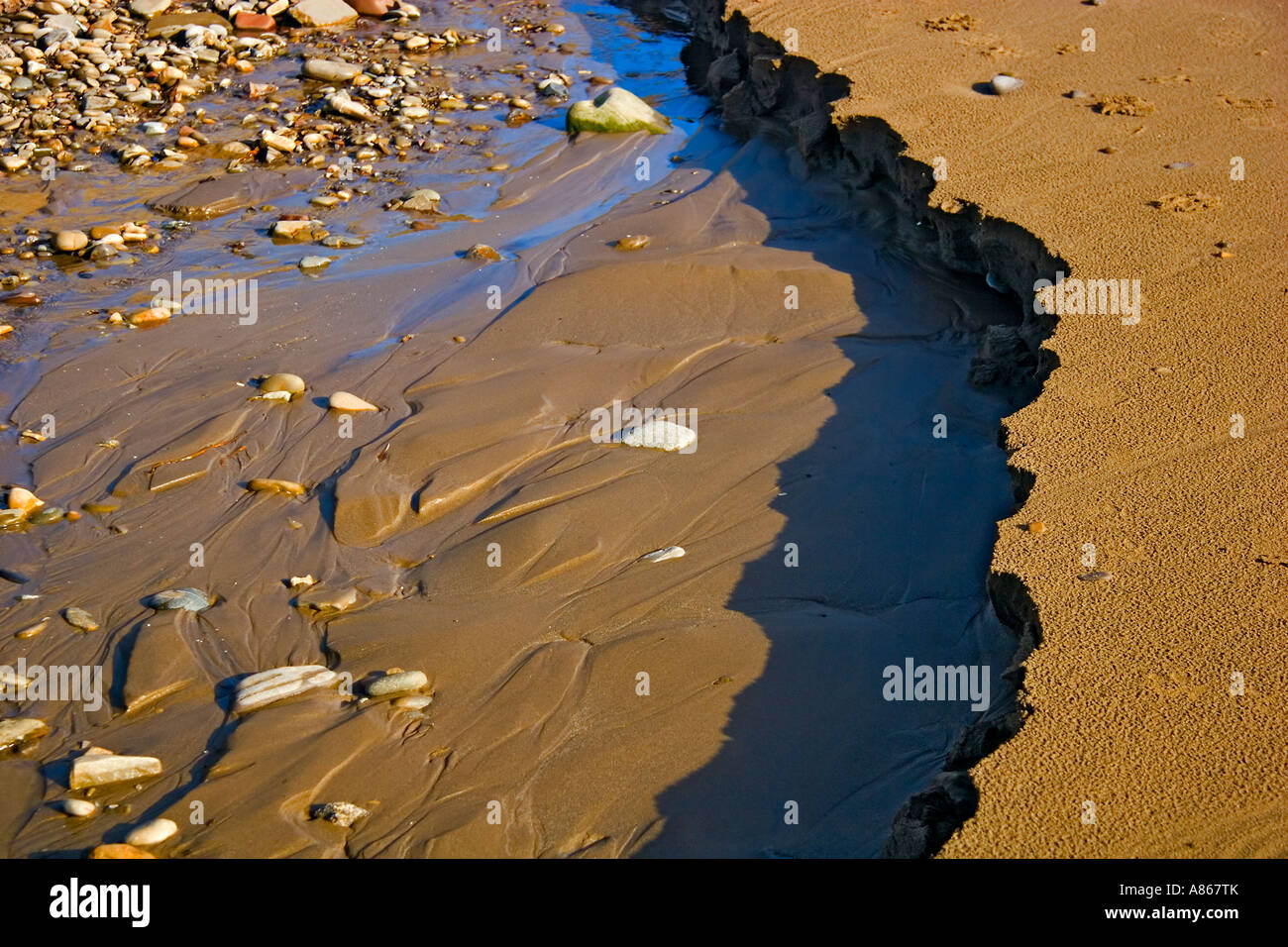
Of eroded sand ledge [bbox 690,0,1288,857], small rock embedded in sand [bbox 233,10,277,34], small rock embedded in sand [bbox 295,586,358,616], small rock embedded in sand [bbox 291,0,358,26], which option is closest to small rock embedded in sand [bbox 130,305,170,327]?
small rock embedded in sand [bbox 295,586,358,616]

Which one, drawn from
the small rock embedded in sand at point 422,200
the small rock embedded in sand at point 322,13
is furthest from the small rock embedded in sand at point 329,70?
the small rock embedded in sand at point 422,200

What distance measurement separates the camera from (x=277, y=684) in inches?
150

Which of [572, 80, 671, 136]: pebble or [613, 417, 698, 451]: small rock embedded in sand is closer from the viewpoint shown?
[613, 417, 698, 451]: small rock embedded in sand

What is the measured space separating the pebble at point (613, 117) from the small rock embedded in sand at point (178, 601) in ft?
19.5

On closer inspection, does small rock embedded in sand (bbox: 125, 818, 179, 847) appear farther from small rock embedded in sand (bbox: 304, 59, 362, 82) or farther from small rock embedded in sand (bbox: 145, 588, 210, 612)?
small rock embedded in sand (bbox: 304, 59, 362, 82)

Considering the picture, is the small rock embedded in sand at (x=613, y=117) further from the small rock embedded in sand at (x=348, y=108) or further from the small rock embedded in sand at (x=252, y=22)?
the small rock embedded in sand at (x=252, y=22)

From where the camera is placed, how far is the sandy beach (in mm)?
3203

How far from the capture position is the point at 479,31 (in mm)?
11969

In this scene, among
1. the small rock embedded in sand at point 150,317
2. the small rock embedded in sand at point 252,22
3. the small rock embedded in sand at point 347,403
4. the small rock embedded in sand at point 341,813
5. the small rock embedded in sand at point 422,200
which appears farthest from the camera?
the small rock embedded in sand at point 252,22

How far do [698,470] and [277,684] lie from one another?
6.30 ft

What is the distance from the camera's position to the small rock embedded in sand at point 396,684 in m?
3.76

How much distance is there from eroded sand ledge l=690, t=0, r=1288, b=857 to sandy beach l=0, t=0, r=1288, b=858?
0.06 feet

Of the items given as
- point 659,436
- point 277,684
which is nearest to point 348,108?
point 659,436

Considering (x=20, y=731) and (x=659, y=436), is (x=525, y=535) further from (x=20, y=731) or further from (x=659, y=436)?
(x=20, y=731)
